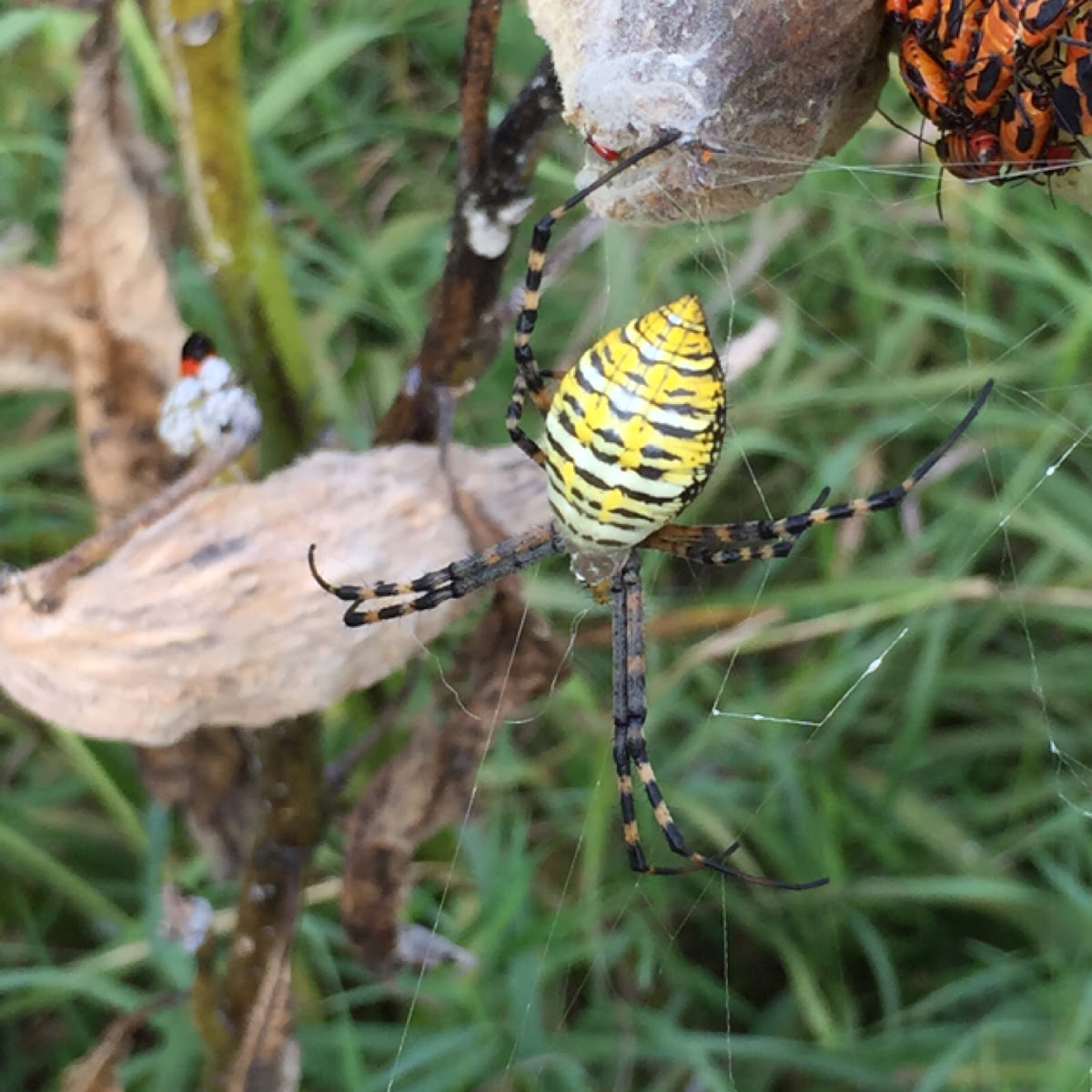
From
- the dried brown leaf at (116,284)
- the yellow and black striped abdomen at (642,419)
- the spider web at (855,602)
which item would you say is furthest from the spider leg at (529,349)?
the spider web at (855,602)

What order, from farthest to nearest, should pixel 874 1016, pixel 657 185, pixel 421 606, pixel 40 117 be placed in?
pixel 40 117 → pixel 874 1016 → pixel 421 606 → pixel 657 185

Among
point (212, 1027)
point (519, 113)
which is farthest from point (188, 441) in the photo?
point (212, 1027)

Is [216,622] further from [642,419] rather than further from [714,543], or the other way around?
[714,543]

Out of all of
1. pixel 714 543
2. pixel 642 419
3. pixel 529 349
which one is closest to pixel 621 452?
pixel 642 419

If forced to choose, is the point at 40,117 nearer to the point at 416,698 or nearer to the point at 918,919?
the point at 416,698

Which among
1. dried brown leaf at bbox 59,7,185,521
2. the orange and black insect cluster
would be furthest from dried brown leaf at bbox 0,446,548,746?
the orange and black insect cluster

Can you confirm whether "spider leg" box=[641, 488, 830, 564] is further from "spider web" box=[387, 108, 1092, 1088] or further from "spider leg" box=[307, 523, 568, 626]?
"spider web" box=[387, 108, 1092, 1088]

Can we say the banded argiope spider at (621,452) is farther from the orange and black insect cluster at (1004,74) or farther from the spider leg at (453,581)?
the orange and black insect cluster at (1004,74)
